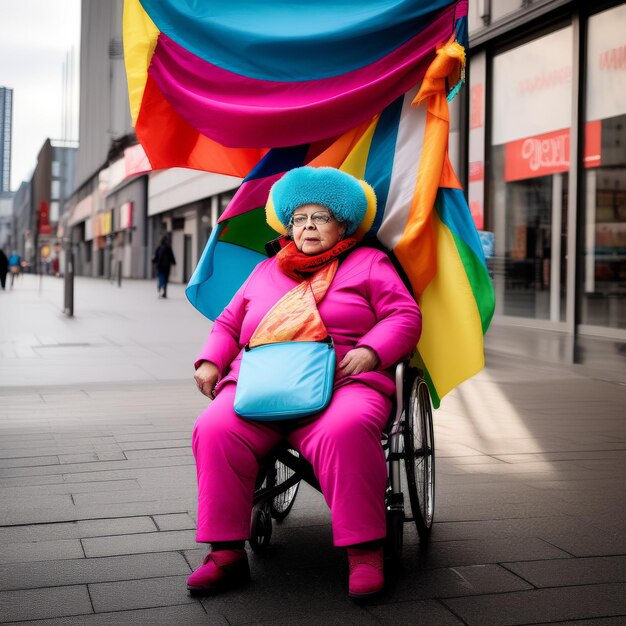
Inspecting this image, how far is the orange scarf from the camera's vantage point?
362 centimetres

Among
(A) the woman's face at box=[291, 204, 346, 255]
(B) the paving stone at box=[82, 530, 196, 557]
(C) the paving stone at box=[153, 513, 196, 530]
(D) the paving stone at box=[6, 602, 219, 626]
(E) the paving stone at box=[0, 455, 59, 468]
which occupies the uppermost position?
(A) the woman's face at box=[291, 204, 346, 255]

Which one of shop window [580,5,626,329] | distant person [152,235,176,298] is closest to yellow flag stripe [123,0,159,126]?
shop window [580,5,626,329]

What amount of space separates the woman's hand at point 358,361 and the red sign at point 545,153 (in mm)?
11043

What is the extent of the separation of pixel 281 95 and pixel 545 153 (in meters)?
11.3

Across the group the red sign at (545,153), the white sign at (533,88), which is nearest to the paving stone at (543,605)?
the red sign at (545,153)

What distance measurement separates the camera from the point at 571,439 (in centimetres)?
607

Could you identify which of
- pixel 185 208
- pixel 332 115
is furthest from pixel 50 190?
pixel 332 115

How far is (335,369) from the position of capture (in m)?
3.56

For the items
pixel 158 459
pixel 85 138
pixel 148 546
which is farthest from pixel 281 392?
pixel 85 138

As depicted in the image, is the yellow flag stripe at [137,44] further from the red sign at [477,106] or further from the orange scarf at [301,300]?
the red sign at [477,106]

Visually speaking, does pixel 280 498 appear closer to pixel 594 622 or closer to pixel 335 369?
pixel 335 369

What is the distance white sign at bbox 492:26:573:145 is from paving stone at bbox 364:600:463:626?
12167 mm

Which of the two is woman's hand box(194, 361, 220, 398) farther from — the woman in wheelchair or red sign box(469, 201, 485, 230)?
red sign box(469, 201, 485, 230)

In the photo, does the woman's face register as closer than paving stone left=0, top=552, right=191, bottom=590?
No
